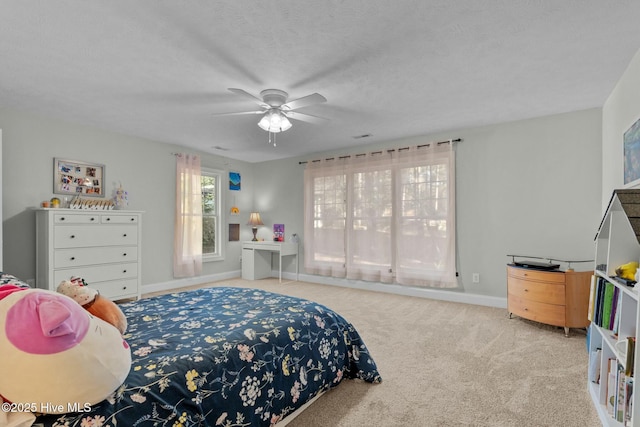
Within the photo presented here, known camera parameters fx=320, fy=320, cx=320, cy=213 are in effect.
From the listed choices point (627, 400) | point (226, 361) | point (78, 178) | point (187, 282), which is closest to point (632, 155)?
point (627, 400)

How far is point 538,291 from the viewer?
3.26 metres

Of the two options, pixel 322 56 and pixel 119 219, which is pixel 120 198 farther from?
pixel 322 56

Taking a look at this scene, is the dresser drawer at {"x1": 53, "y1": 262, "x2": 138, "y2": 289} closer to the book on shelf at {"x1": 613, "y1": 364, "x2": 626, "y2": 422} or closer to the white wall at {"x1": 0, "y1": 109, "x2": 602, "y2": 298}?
the white wall at {"x1": 0, "y1": 109, "x2": 602, "y2": 298}

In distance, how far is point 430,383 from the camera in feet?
7.31

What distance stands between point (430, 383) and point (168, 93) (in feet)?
11.0

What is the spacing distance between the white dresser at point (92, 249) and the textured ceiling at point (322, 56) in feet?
4.03

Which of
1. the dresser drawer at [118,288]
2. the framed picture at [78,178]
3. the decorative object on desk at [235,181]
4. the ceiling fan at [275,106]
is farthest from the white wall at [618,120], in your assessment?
the framed picture at [78,178]

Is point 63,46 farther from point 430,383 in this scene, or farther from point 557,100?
point 557,100

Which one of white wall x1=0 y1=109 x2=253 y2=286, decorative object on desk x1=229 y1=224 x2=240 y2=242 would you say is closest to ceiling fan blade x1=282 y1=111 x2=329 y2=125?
white wall x1=0 y1=109 x2=253 y2=286

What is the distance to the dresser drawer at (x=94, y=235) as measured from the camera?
3.56 metres

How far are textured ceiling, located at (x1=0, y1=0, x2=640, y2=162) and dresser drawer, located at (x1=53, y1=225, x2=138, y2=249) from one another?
1336 mm

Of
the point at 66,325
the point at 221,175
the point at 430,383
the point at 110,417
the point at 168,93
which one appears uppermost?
the point at 168,93

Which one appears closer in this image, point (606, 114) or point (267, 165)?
point (606, 114)

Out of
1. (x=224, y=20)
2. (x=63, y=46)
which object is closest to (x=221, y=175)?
(x=63, y=46)
